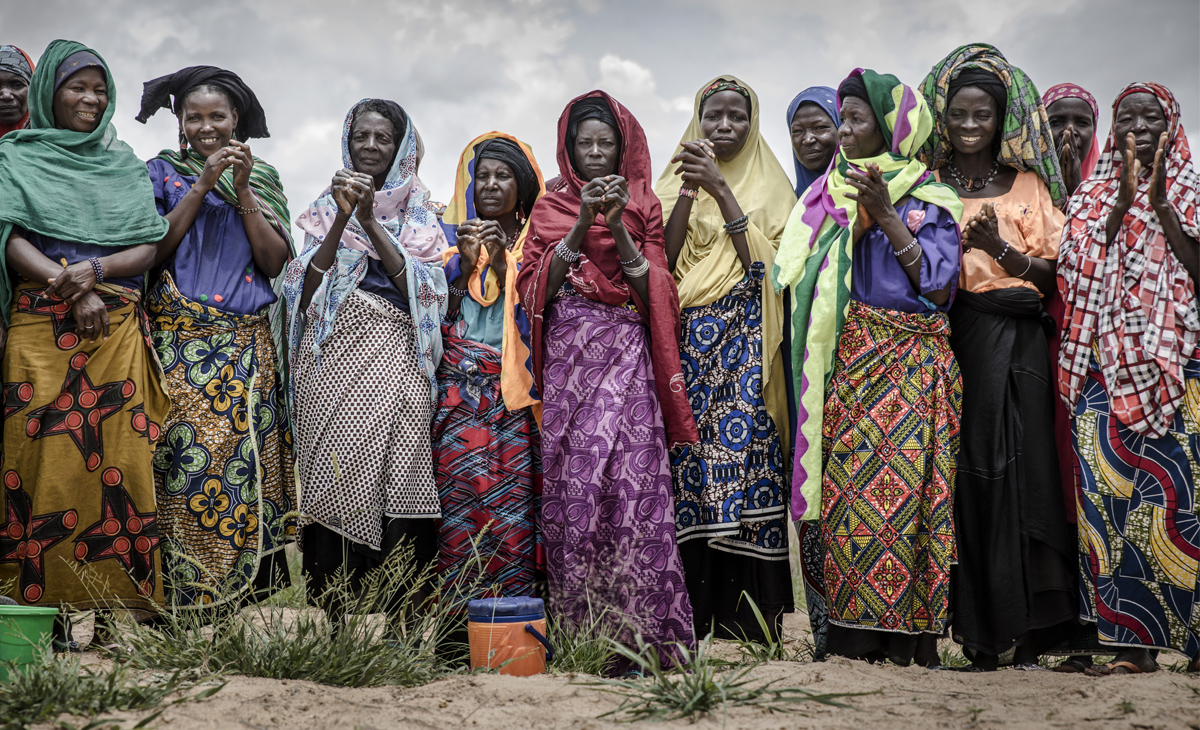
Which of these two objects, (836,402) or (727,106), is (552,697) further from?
(727,106)

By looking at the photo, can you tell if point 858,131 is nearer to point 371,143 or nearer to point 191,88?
point 371,143

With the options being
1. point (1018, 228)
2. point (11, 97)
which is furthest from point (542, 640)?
point (11, 97)

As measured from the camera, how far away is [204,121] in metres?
4.20

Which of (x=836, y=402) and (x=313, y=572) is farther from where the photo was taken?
(x=313, y=572)

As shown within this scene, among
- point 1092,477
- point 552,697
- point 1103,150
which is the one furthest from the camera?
point 1103,150

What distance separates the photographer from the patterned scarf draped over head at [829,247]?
3785mm

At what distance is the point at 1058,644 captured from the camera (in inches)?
150

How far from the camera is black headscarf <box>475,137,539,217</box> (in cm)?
451

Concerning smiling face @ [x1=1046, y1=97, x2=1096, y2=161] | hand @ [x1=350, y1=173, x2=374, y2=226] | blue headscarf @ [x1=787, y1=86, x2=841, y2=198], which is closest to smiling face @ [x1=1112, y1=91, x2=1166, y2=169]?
smiling face @ [x1=1046, y1=97, x2=1096, y2=161]

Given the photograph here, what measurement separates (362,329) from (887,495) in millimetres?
2271

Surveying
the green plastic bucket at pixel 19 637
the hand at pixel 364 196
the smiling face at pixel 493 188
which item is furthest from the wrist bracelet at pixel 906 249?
the green plastic bucket at pixel 19 637

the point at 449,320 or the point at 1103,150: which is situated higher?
the point at 1103,150

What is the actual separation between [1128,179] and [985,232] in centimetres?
54

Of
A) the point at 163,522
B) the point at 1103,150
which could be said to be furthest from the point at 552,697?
the point at 1103,150
